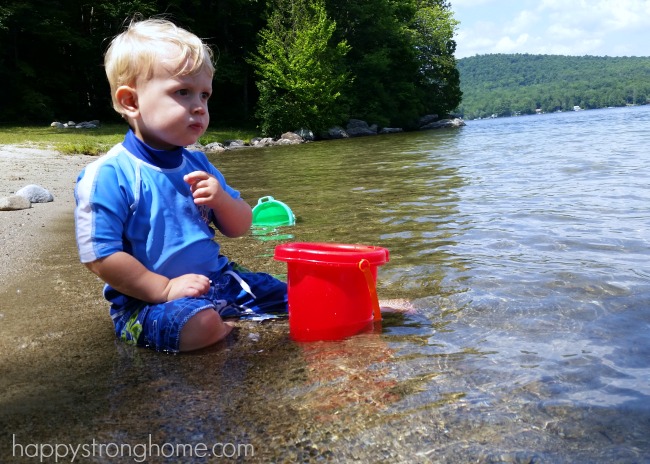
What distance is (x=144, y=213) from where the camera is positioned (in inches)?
104

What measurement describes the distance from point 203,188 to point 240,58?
32.0 meters

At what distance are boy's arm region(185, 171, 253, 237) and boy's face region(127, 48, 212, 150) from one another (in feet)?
0.58

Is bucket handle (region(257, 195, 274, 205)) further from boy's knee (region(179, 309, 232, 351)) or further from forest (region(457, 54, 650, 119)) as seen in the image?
forest (region(457, 54, 650, 119))

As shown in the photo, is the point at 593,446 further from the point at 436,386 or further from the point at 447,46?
the point at 447,46

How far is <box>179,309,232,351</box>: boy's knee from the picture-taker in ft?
8.26

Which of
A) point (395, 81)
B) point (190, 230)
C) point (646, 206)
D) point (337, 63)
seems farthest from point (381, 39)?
point (190, 230)

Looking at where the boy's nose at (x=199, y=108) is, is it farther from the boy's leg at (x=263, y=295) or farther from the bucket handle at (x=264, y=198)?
the bucket handle at (x=264, y=198)

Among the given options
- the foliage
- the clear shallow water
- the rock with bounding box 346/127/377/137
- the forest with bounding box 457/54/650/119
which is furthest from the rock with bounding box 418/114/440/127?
the forest with bounding box 457/54/650/119

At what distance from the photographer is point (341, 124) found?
3228cm

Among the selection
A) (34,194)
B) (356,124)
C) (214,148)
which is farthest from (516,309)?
(356,124)

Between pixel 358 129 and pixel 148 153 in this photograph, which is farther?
pixel 358 129

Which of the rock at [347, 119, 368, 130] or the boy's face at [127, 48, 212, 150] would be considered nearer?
the boy's face at [127, 48, 212, 150]

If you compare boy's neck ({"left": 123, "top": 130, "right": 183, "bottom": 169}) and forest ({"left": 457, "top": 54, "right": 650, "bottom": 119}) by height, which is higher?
forest ({"left": 457, "top": 54, "right": 650, "bottom": 119})

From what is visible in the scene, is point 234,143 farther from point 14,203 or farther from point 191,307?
point 191,307
